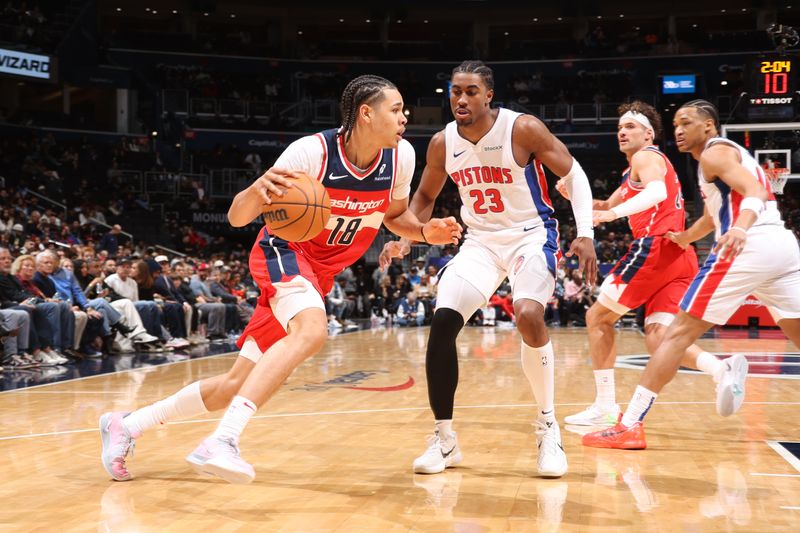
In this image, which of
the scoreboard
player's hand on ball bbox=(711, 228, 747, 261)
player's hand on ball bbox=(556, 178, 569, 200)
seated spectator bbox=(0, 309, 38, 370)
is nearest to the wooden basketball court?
player's hand on ball bbox=(711, 228, 747, 261)

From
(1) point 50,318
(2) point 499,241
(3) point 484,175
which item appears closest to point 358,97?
(3) point 484,175

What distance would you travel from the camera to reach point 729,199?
4633 millimetres

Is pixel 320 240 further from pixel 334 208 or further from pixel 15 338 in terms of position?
pixel 15 338

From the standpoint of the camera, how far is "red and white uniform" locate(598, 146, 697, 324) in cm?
538

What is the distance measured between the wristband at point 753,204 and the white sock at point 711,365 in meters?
0.90

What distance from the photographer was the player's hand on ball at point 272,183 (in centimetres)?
338

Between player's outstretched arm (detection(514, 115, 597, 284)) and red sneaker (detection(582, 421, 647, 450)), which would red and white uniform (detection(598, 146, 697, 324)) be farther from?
player's outstretched arm (detection(514, 115, 597, 284))

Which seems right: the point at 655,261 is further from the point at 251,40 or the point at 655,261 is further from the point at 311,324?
the point at 251,40

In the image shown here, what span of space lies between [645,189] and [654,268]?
0.53 meters

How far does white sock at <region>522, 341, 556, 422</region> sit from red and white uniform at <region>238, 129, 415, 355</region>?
1.05m

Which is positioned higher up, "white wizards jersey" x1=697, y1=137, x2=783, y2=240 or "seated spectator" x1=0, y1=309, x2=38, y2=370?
"white wizards jersey" x1=697, y1=137, x2=783, y2=240

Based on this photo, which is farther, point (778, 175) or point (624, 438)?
point (778, 175)

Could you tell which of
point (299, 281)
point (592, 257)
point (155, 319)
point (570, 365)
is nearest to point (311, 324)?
point (299, 281)

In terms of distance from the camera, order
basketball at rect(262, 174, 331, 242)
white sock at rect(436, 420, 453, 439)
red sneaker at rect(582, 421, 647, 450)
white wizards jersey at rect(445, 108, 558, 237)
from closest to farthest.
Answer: basketball at rect(262, 174, 331, 242) < white sock at rect(436, 420, 453, 439) < white wizards jersey at rect(445, 108, 558, 237) < red sneaker at rect(582, 421, 647, 450)
